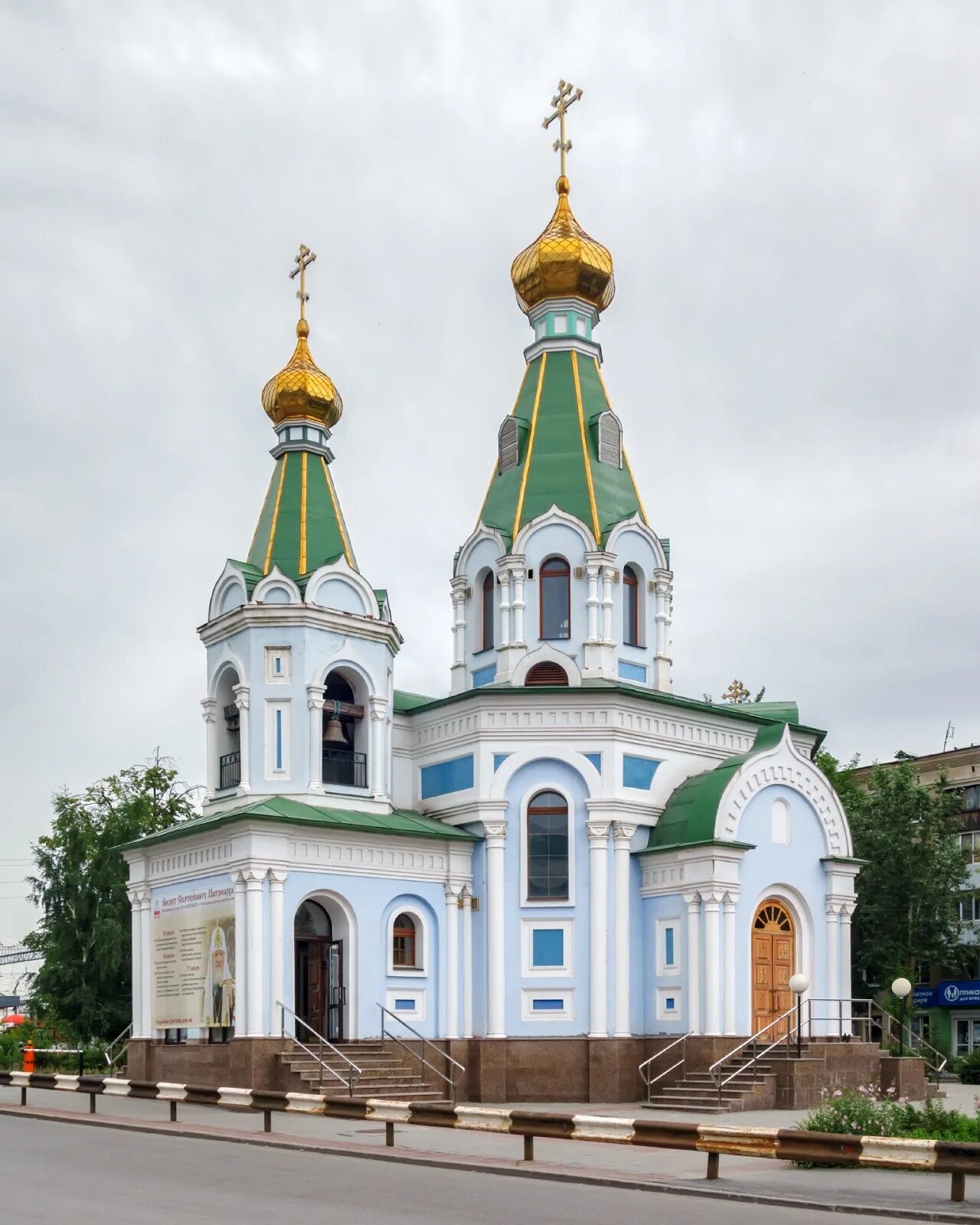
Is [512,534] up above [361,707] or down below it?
above

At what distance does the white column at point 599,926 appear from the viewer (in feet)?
86.0

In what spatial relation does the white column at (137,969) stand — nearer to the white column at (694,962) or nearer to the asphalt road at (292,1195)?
the white column at (694,962)

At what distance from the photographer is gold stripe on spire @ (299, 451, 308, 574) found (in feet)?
91.1

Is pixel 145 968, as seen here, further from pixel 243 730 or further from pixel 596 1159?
pixel 596 1159

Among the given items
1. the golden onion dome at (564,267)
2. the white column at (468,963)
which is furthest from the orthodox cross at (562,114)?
the white column at (468,963)

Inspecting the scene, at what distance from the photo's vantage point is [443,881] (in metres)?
27.0

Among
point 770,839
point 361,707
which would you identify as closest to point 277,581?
point 361,707

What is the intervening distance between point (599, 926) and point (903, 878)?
54.8 ft

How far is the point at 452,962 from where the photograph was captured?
88.0 feet

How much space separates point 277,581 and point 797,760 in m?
9.73

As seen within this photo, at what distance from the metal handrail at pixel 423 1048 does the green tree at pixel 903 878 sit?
1726 cm

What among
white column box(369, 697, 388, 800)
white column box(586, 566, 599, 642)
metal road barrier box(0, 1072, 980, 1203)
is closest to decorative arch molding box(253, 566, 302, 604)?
white column box(369, 697, 388, 800)

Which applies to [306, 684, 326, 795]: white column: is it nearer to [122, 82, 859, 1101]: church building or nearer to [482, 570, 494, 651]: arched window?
[122, 82, 859, 1101]: church building

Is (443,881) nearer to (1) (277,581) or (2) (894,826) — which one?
(1) (277,581)
